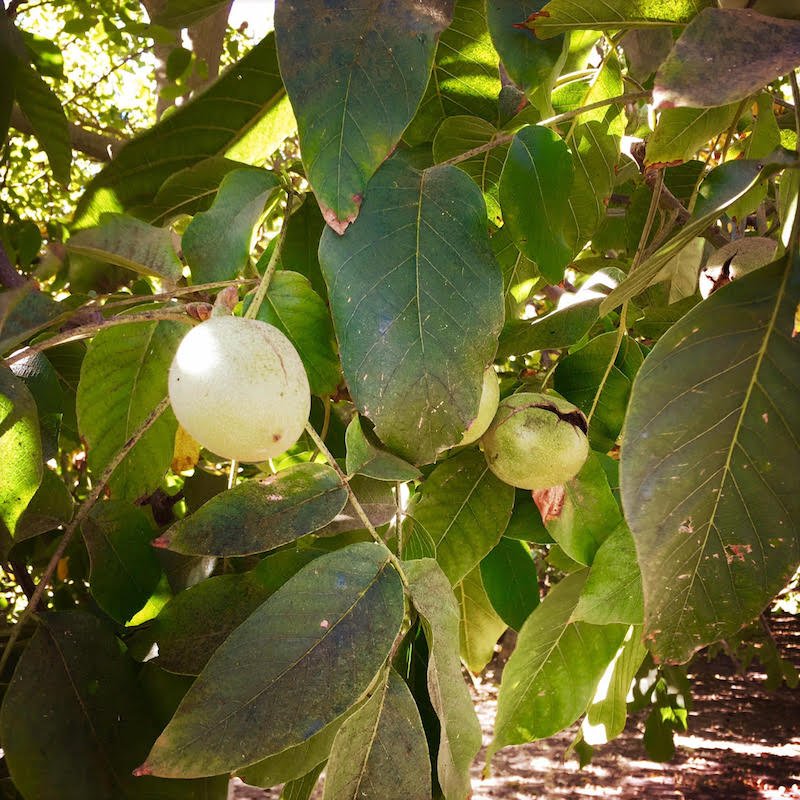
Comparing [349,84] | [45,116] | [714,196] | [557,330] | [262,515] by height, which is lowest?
[262,515]

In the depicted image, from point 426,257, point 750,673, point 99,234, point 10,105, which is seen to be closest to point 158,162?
point 10,105

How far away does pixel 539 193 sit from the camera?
2.68 ft

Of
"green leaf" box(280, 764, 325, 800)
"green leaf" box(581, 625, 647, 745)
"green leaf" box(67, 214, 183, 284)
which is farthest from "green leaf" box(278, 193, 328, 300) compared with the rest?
"green leaf" box(581, 625, 647, 745)

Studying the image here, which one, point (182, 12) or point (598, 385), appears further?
point (598, 385)

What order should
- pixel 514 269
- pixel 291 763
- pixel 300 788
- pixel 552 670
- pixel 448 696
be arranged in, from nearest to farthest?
1. pixel 448 696
2. pixel 291 763
3. pixel 300 788
4. pixel 552 670
5. pixel 514 269

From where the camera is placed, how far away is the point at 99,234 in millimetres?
661

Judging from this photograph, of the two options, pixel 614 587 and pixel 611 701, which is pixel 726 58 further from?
pixel 611 701

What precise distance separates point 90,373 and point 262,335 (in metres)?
0.36

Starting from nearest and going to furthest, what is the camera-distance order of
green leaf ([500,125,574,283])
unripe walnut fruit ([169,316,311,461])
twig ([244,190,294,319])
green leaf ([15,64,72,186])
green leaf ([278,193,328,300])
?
1. unripe walnut fruit ([169,316,311,461])
2. twig ([244,190,294,319])
3. green leaf ([500,125,574,283])
4. green leaf ([278,193,328,300])
5. green leaf ([15,64,72,186])

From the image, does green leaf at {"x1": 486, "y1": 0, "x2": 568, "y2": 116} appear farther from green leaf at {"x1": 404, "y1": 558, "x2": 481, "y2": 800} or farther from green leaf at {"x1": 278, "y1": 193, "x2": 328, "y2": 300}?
green leaf at {"x1": 404, "y1": 558, "x2": 481, "y2": 800}

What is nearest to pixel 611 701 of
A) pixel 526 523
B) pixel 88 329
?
pixel 526 523

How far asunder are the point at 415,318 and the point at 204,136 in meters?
0.41

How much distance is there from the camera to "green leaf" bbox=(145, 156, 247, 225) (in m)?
0.87

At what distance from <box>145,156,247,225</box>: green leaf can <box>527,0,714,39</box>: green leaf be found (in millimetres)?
338
